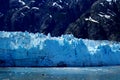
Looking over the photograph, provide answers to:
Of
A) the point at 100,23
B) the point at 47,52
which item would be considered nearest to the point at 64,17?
the point at 100,23

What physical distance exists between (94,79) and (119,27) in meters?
62.7

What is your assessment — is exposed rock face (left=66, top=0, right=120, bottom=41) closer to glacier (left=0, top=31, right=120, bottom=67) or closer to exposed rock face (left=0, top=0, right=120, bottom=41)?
exposed rock face (left=0, top=0, right=120, bottom=41)

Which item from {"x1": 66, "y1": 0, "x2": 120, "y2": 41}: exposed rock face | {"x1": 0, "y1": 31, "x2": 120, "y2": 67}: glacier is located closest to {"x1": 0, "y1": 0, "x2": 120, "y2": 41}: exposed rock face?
{"x1": 66, "y1": 0, "x2": 120, "y2": 41}: exposed rock face

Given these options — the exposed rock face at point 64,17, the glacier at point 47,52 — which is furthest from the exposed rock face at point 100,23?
the glacier at point 47,52

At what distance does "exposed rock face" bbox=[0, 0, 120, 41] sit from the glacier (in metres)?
42.0

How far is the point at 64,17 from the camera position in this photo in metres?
115

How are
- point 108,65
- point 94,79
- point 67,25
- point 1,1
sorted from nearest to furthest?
point 94,79 → point 108,65 → point 67,25 → point 1,1

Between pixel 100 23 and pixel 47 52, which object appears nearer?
pixel 47 52

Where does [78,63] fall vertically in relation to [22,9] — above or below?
below

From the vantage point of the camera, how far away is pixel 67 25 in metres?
115

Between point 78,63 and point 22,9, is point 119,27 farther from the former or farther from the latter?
point 78,63

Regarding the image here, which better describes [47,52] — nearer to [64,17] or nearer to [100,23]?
[100,23]

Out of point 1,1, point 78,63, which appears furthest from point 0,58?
point 1,1

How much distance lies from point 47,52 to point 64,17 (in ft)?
216
